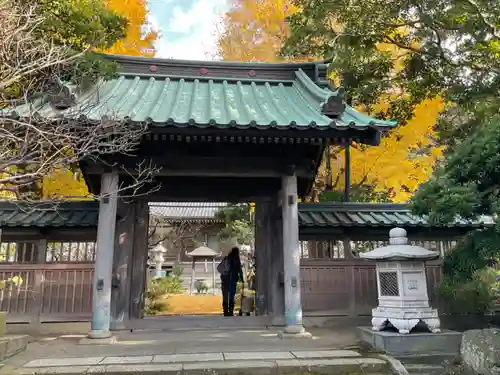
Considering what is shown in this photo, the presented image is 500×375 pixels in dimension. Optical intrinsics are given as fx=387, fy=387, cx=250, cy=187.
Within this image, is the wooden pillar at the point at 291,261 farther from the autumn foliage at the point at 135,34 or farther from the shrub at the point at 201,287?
the shrub at the point at 201,287

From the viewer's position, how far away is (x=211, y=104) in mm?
8203

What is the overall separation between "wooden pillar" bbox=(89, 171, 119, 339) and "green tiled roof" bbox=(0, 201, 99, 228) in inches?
57.1

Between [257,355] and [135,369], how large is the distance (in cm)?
169

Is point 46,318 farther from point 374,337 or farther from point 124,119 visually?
point 374,337

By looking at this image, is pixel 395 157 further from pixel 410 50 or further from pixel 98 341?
pixel 98 341

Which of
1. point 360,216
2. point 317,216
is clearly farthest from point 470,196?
point 317,216

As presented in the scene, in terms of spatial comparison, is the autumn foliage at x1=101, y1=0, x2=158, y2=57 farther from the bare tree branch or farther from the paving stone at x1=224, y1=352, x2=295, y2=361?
the paving stone at x1=224, y1=352, x2=295, y2=361

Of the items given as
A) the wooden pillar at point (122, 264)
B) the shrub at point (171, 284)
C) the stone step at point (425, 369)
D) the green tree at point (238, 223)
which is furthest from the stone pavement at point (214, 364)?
the shrub at point (171, 284)

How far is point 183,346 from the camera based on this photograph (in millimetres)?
6359

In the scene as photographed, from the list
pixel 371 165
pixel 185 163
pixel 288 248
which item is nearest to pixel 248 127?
pixel 185 163

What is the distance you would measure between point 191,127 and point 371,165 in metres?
8.13

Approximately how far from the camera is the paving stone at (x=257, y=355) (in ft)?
17.8

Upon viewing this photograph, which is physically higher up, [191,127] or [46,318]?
[191,127]

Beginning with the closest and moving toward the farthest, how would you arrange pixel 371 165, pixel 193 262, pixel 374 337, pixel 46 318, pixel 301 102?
pixel 374 337 < pixel 46 318 < pixel 301 102 < pixel 371 165 < pixel 193 262
